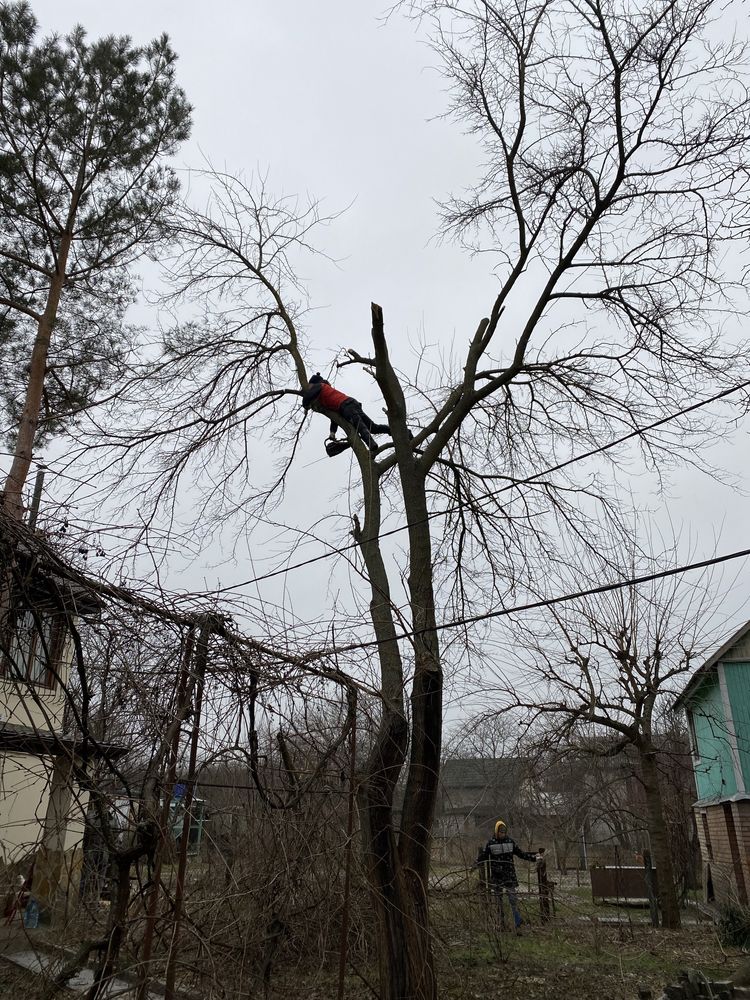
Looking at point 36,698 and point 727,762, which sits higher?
point 727,762

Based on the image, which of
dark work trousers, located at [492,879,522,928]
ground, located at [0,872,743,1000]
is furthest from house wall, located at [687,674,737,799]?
dark work trousers, located at [492,879,522,928]

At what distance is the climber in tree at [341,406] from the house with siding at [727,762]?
8.21m

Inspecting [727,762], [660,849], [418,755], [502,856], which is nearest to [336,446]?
[418,755]

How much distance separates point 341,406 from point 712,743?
491 inches

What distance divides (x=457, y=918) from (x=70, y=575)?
6554 mm

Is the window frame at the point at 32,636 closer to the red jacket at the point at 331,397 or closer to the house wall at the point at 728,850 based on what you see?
the red jacket at the point at 331,397

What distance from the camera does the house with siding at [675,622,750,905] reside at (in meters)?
13.3

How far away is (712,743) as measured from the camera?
53.4 ft

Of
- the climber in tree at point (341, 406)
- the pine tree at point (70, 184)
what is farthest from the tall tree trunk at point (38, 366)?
the climber in tree at point (341, 406)

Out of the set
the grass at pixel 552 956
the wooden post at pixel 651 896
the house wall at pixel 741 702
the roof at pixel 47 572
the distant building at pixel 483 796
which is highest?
the house wall at pixel 741 702

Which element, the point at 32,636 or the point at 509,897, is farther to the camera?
the point at 509,897

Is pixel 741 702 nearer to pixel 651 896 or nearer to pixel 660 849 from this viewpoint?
pixel 660 849

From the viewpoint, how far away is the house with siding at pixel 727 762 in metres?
13.3

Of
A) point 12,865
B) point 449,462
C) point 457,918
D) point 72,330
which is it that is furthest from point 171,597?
point 72,330
